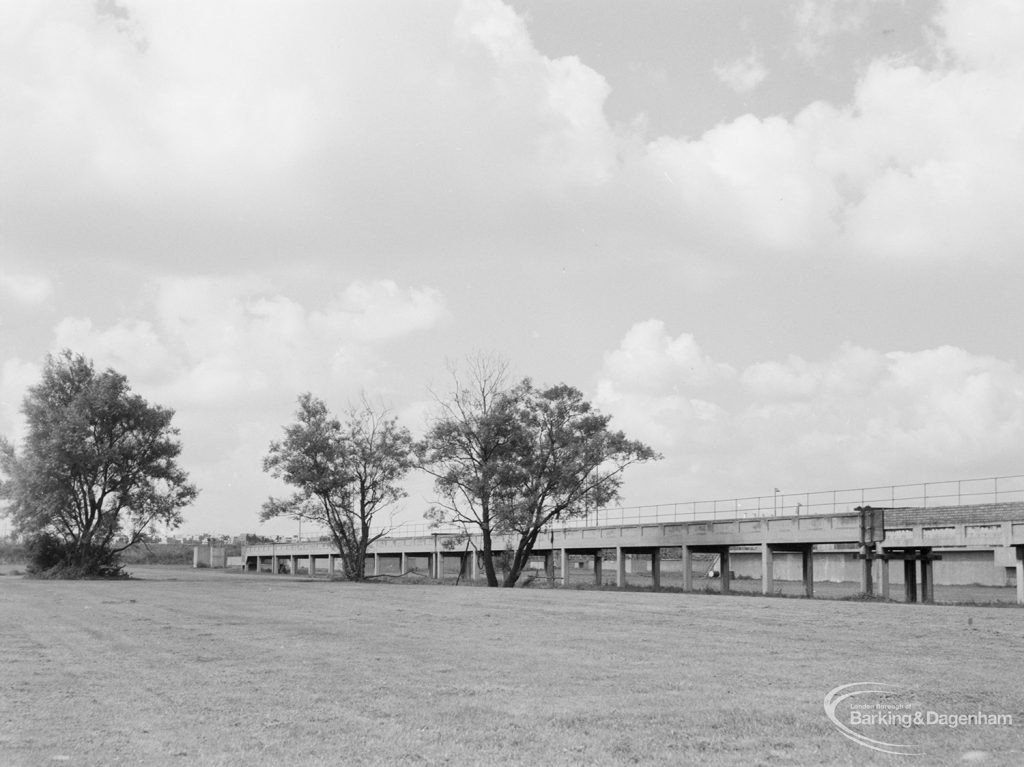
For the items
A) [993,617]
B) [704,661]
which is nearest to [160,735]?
[704,661]

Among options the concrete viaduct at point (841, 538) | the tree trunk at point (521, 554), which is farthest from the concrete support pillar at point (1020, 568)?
the tree trunk at point (521, 554)

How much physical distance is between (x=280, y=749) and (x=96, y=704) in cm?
366

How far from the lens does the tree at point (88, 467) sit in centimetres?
6481

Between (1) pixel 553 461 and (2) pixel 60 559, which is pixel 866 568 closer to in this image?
(1) pixel 553 461

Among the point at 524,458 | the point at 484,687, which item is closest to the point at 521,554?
the point at 524,458

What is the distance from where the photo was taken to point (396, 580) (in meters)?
80.5

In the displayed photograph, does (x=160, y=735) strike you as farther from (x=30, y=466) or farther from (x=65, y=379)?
(x=65, y=379)

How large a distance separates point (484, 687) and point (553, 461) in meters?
50.1

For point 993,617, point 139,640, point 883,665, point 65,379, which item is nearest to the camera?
point 883,665
